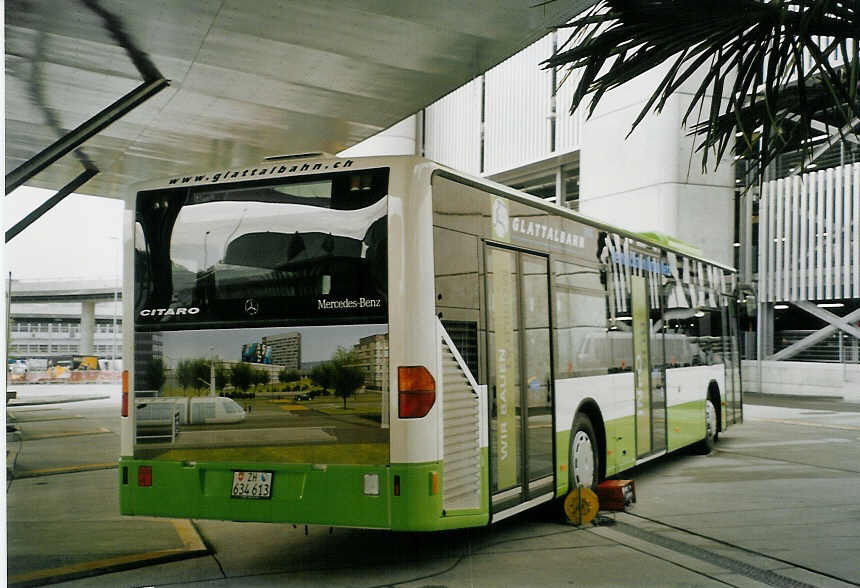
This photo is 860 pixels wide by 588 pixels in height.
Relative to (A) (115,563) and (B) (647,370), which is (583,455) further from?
(A) (115,563)

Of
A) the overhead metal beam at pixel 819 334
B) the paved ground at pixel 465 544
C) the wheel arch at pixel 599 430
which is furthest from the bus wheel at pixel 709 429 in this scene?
the overhead metal beam at pixel 819 334

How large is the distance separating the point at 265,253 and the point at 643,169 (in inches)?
574

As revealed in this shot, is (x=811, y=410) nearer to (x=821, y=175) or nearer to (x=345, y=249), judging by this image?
(x=821, y=175)

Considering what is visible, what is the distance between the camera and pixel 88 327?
22.9 ft

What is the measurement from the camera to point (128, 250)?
6.69 metres

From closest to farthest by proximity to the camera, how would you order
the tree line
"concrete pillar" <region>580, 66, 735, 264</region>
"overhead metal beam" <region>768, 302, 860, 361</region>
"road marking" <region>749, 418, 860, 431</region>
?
the tree line
"road marking" <region>749, 418, 860, 431</region>
"concrete pillar" <region>580, 66, 735, 264</region>
"overhead metal beam" <region>768, 302, 860, 361</region>

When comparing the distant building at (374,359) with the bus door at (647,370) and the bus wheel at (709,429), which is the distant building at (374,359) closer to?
the bus door at (647,370)

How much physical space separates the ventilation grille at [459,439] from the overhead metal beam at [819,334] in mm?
18978

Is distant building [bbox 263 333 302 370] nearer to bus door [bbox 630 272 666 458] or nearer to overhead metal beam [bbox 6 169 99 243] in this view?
overhead metal beam [bbox 6 169 99 243]

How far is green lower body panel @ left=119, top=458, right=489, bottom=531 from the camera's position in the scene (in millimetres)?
5836

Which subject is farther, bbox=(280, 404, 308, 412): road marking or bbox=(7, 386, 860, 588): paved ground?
bbox=(7, 386, 860, 588): paved ground

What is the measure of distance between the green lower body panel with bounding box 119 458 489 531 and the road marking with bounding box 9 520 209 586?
0.42 m

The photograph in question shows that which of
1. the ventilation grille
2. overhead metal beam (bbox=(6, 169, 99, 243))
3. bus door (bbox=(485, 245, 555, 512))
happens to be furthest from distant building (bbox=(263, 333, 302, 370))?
overhead metal beam (bbox=(6, 169, 99, 243))

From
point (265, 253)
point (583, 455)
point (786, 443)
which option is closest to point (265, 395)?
point (265, 253)
